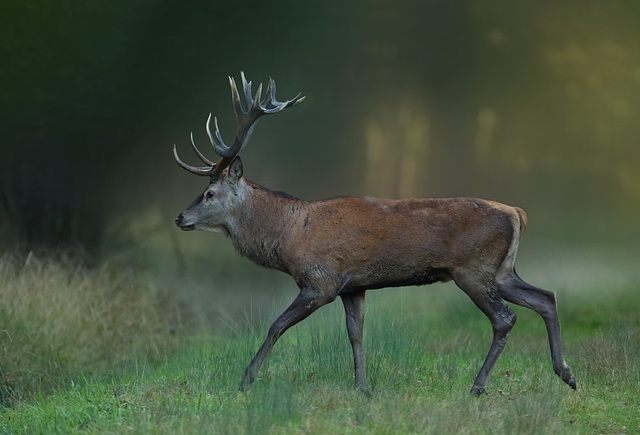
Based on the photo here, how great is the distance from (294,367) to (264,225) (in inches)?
55.4

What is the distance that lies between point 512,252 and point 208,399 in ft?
9.68

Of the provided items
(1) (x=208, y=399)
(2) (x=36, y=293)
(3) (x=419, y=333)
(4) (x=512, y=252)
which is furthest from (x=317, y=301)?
(2) (x=36, y=293)

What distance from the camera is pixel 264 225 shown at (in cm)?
837

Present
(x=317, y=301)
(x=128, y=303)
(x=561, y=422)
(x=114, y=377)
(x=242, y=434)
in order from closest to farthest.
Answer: (x=242, y=434) → (x=561, y=422) → (x=317, y=301) → (x=114, y=377) → (x=128, y=303)

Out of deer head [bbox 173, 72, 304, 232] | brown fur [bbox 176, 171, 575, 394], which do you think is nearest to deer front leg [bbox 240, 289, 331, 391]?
brown fur [bbox 176, 171, 575, 394]

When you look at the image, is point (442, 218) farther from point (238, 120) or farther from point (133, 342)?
point (133, 342)

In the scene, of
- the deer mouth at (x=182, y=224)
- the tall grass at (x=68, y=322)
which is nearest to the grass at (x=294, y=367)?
the tall grass at (x=68, y=322)

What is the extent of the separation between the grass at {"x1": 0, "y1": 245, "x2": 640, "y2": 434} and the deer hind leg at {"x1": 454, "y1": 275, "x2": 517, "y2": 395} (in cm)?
21

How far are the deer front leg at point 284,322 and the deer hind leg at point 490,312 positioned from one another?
1.28 metres

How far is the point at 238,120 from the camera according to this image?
862cm

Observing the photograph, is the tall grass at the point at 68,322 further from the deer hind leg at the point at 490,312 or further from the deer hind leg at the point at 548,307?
the deer hind leg at the point at 548,307

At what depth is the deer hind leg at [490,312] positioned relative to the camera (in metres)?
7.95

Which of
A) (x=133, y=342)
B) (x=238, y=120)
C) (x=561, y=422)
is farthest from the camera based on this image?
(x=133, y=342)

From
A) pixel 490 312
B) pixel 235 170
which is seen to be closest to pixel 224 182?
pixel 235 170
